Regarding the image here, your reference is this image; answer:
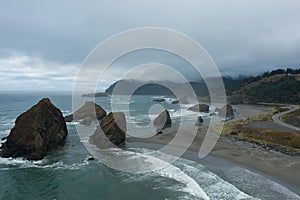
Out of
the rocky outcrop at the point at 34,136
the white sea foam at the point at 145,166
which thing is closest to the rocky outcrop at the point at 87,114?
the rocky outcrop at the point at 34,136

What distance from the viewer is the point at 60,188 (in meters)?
27.5

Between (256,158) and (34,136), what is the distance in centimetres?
3335

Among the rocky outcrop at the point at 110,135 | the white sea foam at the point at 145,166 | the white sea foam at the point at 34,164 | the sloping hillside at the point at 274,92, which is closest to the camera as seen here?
the white sea foam at the point at 145,166

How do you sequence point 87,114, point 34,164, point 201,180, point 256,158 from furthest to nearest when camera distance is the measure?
point 87,114 → point 256,158 → point 34,164 → point 201,180

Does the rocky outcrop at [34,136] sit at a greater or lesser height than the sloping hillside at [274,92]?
lesser

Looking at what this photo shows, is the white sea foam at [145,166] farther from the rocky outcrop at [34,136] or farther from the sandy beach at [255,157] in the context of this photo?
the sandy beach at [255,157]

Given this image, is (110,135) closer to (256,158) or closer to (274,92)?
(256,158)

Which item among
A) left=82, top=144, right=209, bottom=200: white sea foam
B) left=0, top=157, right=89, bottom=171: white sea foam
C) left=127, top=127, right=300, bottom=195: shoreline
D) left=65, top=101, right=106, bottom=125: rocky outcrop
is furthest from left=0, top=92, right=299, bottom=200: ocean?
left=65, top=101, right=106, bottom=125: rocky outcrop

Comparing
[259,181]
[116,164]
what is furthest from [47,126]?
[259,181]

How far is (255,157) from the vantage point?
3794 cm

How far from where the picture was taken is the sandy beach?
30.2 meters

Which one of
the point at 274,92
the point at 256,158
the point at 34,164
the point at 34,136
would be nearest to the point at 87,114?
the point at 34,136

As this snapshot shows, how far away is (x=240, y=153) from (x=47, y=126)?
105 ft

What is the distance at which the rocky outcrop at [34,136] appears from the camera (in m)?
37.9
